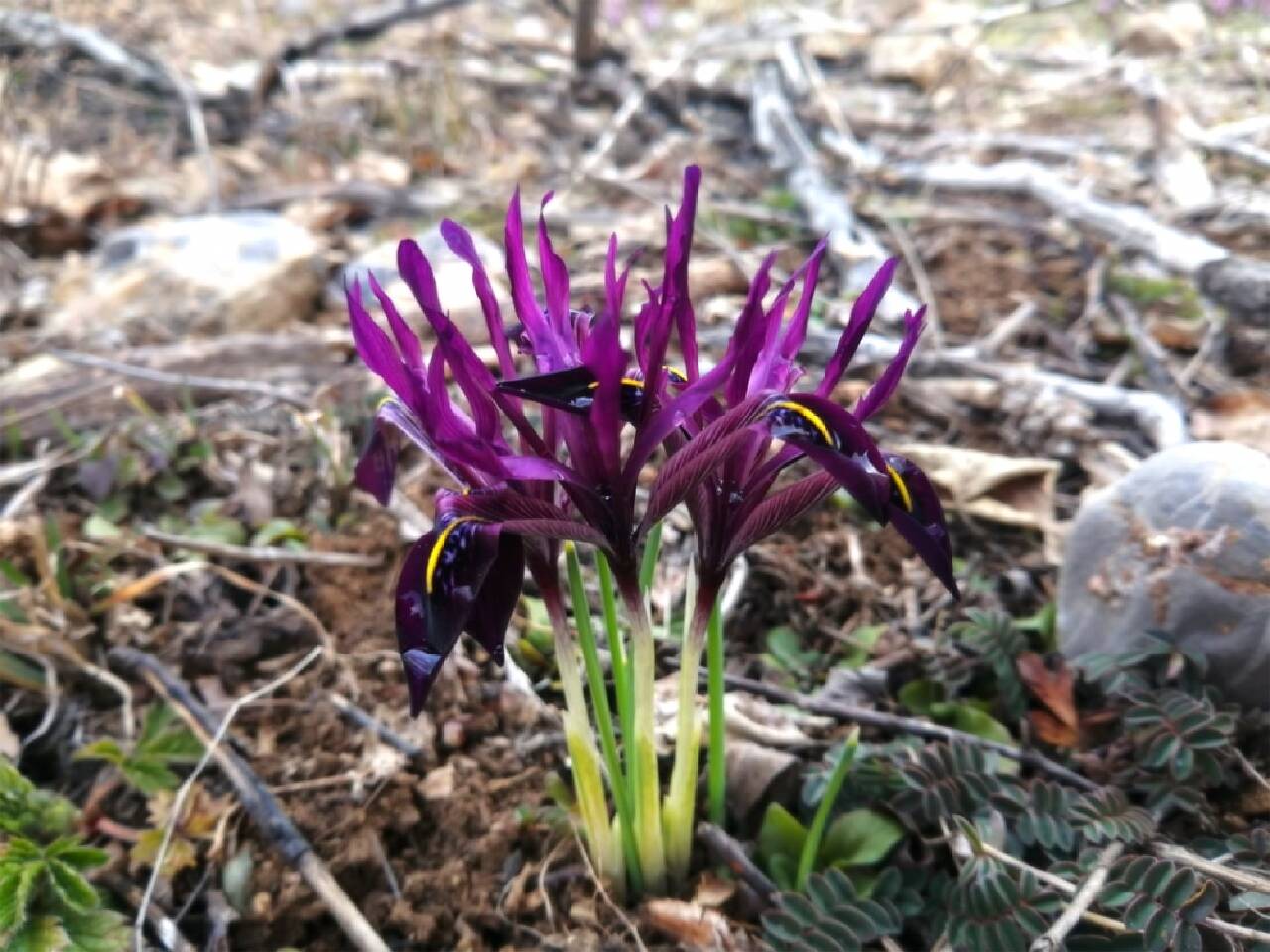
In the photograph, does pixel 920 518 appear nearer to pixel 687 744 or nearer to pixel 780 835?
pixel 687 744

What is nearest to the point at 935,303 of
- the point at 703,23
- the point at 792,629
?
the point at 792,629

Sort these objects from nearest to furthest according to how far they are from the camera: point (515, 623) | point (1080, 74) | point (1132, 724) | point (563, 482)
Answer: point (563, 482)
point (1132, 724)
point (515, 623)
point (1080, 74)

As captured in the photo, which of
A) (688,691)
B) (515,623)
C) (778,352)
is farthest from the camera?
(515,623)

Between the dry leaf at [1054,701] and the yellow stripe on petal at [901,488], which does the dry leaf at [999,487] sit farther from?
the yellow stripe on petal at [901,488]

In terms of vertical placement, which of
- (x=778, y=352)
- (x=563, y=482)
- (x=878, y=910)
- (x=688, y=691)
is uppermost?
(x=778, y=352)

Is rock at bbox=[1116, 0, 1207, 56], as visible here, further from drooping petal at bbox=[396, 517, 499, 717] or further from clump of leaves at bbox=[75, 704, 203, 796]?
clump of leaves at bbox=[75, 704, 203, 796]

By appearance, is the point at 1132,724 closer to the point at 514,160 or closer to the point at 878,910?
the point at 878,910
